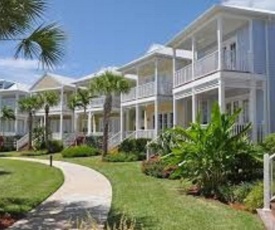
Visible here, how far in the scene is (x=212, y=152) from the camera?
14.8 m

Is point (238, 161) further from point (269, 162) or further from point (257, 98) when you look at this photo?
point (257, 98)

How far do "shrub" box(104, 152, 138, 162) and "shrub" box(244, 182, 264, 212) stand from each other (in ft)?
57.5

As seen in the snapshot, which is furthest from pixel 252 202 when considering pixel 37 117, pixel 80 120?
pixel 37 117

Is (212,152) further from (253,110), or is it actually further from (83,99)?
(83,99)

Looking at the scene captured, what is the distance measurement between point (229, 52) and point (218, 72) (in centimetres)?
383

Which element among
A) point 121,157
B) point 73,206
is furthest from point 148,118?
point 73,206

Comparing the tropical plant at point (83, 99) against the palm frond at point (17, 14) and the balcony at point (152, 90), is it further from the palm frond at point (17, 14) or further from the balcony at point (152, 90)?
the palm frond at point (17, 14)

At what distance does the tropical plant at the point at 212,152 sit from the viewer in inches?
582

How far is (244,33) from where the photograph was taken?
2416 cm

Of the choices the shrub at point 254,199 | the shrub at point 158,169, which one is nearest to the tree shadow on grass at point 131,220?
the shrub at point 254,199

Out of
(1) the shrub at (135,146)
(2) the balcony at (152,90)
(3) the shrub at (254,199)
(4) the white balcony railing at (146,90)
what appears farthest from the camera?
(4) the white balcony railing at (146,90)

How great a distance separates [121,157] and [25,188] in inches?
493

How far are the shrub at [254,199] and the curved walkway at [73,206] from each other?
3547 mm

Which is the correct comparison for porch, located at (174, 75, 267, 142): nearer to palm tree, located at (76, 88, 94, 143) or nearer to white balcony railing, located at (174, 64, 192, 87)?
white balcony railing, located at (174, 64, 192, 87)
